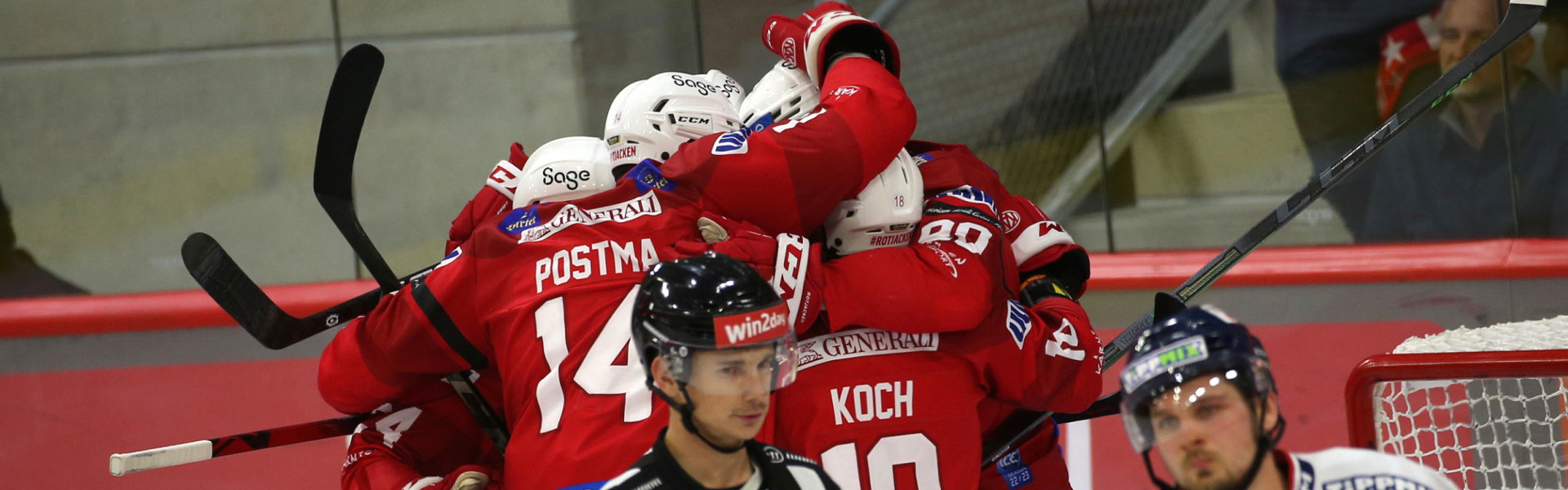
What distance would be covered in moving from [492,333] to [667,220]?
0.37m

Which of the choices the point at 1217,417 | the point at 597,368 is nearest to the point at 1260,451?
the point at 1217,417

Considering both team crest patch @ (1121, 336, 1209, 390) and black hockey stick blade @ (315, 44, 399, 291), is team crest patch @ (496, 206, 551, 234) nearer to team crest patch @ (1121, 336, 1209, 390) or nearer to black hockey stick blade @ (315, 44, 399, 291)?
black hockey stick blade @ (315, 44, 399, 291)

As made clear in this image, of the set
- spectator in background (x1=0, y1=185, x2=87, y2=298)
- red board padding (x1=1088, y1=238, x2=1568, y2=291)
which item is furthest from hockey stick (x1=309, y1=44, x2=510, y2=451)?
spectator in background (x1=0, y1=185, x2=87, y2=298)

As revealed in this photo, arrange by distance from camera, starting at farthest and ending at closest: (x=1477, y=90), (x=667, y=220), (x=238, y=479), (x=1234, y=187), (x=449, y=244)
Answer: (x=238, y=479)
(x=1234, y=187)
(x=1477, y=90)
(x=449, y=244)
(x=667, y=220)

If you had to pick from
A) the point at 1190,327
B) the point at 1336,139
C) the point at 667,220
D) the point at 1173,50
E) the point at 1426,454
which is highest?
the point at 1173,50

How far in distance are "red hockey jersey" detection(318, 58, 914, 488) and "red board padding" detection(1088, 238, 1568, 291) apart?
1.80m

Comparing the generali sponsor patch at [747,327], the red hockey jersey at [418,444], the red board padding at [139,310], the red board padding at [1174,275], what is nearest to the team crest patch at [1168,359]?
the generali sponsor patch at [747,327]

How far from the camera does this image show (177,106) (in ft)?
15.6

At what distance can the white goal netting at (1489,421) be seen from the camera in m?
2.63

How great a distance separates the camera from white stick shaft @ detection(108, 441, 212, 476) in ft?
7.24

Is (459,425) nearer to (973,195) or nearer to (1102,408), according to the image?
(973,195)

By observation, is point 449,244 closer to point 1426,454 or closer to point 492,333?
point 492,333

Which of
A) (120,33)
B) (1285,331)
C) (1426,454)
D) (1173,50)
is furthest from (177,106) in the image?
(1426,454)

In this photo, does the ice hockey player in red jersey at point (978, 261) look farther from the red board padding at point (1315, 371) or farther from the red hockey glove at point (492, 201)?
the red board padding at point (1315, 371)
